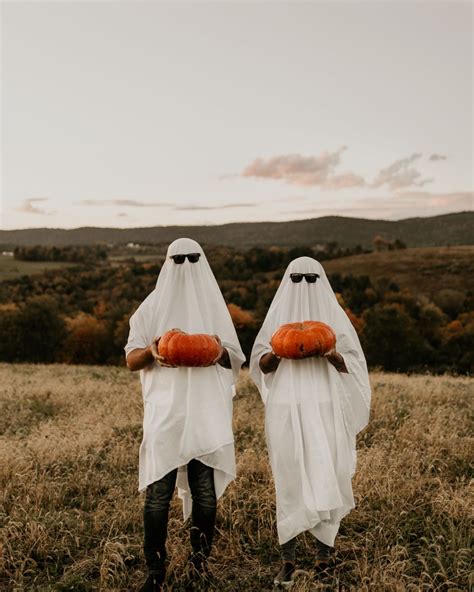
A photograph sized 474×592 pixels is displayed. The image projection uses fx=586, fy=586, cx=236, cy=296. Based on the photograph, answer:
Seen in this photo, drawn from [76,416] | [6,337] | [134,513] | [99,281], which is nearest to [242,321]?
[6,337]

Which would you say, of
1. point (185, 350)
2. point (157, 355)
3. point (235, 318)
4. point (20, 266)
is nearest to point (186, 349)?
point (185, 350)

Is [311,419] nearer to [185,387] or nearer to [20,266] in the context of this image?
[185,387]

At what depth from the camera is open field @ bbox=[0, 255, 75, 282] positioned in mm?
95312

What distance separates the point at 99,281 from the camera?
95688mm

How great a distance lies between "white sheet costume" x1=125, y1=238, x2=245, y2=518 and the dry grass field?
82 centimetres

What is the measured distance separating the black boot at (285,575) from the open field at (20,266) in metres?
95.7

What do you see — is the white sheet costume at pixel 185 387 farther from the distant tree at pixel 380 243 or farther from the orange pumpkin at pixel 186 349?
the distant tree at pixel 380 243

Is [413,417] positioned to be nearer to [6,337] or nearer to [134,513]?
[134,513]

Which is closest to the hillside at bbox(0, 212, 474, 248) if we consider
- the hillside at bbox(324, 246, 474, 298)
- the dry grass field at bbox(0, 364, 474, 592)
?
the hillside at bbox(324, 246, 474, 298)

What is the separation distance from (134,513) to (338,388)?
2.54m

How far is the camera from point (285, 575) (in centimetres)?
462

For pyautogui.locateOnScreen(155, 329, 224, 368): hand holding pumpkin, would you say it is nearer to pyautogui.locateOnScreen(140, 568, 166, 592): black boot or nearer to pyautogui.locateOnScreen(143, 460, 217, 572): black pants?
pyautogui.locateOnScreen(143, 460, 217, 572): black pants

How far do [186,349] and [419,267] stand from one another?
103 m

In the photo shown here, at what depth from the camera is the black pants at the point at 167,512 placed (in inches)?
175
